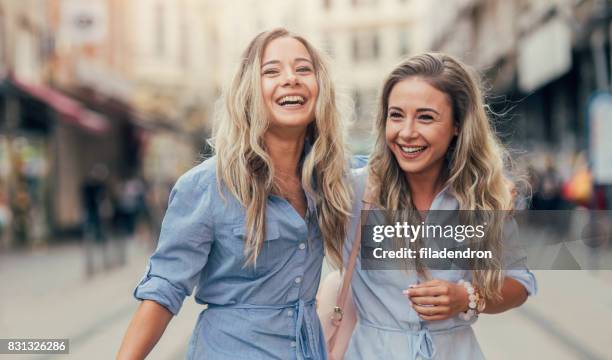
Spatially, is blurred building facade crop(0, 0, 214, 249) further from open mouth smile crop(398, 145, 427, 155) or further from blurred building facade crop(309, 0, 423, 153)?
blurred building facade crop(309, 0, 423, 153)

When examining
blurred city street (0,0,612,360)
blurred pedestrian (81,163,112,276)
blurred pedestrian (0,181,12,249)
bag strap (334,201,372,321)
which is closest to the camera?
bag strap (334,201,372,321)

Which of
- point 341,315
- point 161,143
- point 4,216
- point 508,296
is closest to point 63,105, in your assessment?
point 4,216

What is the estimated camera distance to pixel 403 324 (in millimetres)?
2449

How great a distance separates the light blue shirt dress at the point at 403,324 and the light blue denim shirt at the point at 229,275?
19cm

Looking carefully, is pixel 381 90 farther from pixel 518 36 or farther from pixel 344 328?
pixel 518 36

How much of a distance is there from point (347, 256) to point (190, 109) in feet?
119

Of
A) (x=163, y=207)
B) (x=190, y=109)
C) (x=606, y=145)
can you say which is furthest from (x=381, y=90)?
(x=190, y=109)

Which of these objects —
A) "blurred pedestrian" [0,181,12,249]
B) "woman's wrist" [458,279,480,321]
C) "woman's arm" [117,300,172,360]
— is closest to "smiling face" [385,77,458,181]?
"woman's wrist" [458,279,480,321]

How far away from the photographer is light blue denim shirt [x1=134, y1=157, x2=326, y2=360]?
88.9 inches

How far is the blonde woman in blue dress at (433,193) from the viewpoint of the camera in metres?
2.44

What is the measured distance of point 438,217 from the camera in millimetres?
2496

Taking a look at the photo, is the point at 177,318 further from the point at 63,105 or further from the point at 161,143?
the point at 161,143

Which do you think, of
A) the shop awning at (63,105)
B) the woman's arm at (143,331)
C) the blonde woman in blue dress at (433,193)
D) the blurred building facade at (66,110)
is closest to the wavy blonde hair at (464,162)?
the blonde woman in blue dress at (433,193)

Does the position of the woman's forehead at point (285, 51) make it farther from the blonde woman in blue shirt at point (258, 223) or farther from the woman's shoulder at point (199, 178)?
the woman's shoulder at point (199, 178)
